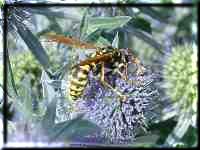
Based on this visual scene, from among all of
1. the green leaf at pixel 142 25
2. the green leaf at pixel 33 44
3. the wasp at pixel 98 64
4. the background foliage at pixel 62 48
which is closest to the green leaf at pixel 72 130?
the background foliage at pixel 62 48

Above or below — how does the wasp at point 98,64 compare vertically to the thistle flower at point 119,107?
above

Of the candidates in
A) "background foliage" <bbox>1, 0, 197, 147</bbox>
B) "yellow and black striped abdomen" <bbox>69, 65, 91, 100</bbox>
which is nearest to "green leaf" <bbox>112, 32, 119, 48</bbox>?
"background foliage" <bbox>1, 0, 197, 147</bbox>

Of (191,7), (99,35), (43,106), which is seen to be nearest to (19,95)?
(43,106)

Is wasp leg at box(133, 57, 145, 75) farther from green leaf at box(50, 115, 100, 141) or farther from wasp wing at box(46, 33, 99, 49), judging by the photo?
green leaf at box(50, 115, 100, 141)

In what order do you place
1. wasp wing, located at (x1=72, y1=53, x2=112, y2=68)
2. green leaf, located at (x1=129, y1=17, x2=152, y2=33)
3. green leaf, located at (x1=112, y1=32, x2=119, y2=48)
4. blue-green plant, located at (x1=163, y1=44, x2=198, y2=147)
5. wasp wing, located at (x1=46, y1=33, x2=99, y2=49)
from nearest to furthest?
blue-green plant, located at (x1=163, y1=44, x2=198, y2=147)
wasp wing, located at (x1=72, y1=53, x2=112, y2=68)
wasp wing, located at (x1=46, y1=33, x2=99, y2=49)
green leaf, located at (x1=112, y1=32, x2=119, y2=48)
green leaf, located at (x1=129, y1=17, x2=152, y2=33)

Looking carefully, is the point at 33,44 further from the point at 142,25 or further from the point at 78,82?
the point at 142,25

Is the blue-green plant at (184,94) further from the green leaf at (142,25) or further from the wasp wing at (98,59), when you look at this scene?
the green leaf at (142,25)

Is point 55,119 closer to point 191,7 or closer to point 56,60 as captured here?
point 56,60
